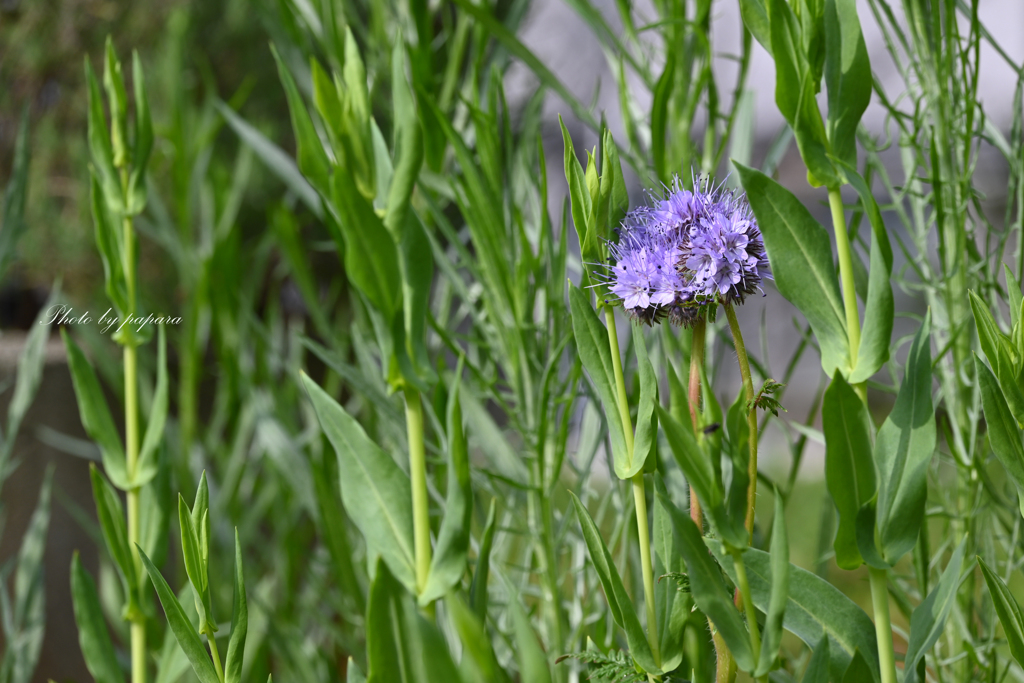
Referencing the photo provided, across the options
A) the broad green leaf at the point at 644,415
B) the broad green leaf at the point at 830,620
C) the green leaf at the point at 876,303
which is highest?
the green leaf at the point at 876,303

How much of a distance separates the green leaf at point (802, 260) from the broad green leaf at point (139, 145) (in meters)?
0.26

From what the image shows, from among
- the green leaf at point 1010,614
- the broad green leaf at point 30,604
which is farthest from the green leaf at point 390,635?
the broad green leaf at point 30,604

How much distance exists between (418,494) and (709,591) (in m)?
0.08

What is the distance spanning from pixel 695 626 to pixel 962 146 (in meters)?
0.26

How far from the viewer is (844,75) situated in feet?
0.70

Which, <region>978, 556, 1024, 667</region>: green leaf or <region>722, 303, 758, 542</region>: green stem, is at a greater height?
<region>722, 303, 758, 542</region>: green stem

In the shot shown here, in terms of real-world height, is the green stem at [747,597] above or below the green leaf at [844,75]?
below

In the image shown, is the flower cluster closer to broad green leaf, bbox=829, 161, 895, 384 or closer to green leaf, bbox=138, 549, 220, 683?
broad green leaf, bbox=829, 161, 895, 384

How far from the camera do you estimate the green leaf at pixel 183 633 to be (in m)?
0.22

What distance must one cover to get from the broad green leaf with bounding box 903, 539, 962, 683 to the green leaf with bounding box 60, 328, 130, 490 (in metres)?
0.29

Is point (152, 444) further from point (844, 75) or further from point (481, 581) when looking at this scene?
point (844, 75)

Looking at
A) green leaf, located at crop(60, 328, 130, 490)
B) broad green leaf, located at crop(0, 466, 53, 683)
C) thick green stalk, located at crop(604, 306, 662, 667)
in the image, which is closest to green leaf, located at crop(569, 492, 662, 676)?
thick green stalk, located at crop(604, 306, 662, 667)

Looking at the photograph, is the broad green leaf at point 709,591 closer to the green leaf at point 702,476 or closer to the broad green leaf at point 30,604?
the green leaf at point 702,476

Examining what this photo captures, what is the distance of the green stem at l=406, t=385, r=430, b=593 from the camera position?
0.22 m
